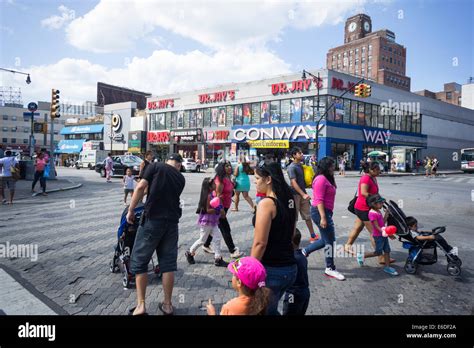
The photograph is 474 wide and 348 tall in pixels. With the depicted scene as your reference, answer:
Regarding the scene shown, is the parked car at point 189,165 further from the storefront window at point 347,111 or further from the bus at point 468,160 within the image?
the bus at point 468,160


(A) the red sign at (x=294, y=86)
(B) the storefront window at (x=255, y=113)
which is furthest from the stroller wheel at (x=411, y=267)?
(B) the storefront window at (x=255, y=113)

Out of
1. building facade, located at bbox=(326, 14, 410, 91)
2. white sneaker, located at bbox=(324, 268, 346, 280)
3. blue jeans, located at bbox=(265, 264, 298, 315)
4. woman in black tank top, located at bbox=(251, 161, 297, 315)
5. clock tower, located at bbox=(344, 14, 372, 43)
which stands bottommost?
white sneaker, located at bbox=(324, 268, 346, 280)

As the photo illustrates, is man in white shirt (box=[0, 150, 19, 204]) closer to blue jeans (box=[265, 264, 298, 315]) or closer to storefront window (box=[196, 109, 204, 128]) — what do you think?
blue jeans (box=[265, 264, 298, 315])

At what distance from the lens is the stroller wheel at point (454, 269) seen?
16.6 feet

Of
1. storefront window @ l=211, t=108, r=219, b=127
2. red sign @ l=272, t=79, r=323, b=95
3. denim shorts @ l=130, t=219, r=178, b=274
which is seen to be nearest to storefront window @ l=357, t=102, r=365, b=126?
red sign @ l=272, t=79, r=323, b=95

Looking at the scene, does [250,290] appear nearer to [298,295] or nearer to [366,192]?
[298,295]

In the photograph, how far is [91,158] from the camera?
40.5 m

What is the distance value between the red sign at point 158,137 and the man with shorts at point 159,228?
161ft

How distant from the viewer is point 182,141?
4966 cm

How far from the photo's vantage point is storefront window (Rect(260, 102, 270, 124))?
41.2m

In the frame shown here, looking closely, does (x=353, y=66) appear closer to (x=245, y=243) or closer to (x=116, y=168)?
(x=116, y=168)

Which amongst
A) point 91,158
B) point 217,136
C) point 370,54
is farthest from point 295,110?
point 370,54
